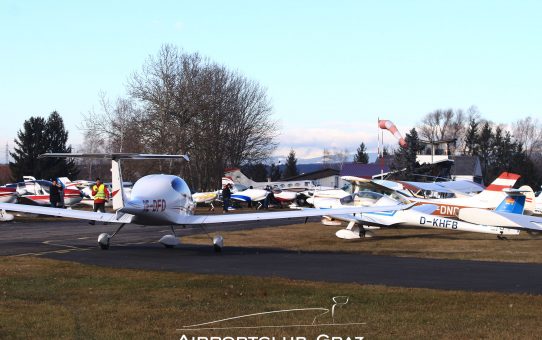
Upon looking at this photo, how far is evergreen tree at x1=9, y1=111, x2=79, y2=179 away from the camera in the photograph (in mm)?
70125

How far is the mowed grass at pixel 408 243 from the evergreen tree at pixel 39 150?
158 feet

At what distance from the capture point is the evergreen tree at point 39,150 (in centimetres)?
7012

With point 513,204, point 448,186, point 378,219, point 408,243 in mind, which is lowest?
point 408,243

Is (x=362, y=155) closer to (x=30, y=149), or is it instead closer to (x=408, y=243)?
(x=30, y=149)

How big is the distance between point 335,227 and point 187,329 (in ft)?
67.6

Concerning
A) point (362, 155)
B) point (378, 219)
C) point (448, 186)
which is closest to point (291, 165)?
point (362, 155)

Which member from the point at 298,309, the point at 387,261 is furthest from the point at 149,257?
the point at 298,309

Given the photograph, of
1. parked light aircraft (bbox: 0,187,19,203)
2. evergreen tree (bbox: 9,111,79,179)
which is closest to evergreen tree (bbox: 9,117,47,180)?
evergreen tree (bbox: 9,111,79,179)

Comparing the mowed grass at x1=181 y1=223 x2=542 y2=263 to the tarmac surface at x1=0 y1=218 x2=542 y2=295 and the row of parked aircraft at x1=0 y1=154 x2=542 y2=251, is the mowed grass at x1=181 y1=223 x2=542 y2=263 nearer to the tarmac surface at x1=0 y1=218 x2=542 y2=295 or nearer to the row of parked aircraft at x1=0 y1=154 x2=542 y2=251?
the row of parked aircraft at x1=0 y1=154 x2=542 y2=251

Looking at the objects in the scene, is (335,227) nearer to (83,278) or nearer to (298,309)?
(83,278)

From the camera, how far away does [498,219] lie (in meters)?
21.8

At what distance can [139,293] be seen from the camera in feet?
35.6

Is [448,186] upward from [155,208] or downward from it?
downward

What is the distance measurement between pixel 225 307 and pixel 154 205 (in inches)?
321
